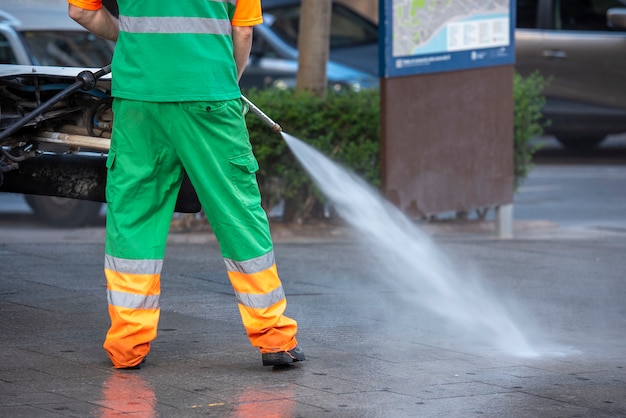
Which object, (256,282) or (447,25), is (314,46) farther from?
(256,282)

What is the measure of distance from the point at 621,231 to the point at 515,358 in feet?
15.7

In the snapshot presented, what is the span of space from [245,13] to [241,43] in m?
0.12

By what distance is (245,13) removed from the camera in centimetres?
509

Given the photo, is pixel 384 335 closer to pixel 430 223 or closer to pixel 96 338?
→ pixel 96 338

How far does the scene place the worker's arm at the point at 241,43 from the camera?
16.8ft

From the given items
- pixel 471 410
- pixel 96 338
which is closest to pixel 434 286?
pixel 96 338

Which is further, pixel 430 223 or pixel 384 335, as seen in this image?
pixel 430 223

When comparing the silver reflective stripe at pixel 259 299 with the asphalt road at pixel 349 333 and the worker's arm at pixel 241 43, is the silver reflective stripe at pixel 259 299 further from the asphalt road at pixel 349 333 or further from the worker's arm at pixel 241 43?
the worker's arm at pixel 241 43

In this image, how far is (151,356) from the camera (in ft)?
17.5

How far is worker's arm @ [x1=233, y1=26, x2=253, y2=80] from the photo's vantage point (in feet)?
16.8

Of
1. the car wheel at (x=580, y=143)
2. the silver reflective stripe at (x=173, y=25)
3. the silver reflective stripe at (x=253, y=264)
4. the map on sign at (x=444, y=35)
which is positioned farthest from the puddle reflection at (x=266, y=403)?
the car wheel at (x=580, y=143)

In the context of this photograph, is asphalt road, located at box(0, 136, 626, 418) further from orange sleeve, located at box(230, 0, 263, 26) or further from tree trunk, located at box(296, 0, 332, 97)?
orange sleeve, located at box(230, 0, 263, 26)

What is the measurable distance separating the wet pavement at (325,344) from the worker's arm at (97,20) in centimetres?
131

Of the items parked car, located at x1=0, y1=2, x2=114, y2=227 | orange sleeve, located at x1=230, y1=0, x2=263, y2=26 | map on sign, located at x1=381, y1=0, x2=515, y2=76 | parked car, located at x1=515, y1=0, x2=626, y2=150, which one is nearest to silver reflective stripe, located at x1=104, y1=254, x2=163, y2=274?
orange sleeve, located at x1=230, y1=0, x2=263, y2=26
